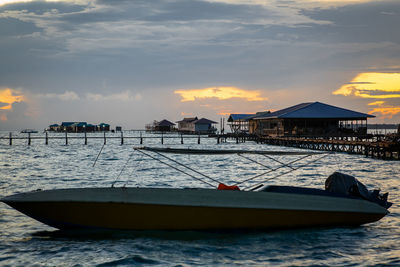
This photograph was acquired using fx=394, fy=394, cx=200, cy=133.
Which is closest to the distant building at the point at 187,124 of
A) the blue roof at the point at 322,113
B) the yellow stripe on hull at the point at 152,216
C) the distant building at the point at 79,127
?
the distant building at the point at 79,127

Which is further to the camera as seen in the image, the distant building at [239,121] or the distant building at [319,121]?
the distant building at [239,121]

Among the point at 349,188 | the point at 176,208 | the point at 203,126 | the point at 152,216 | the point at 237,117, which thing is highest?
the point at 237,117

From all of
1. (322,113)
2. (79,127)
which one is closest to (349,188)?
(322,113)

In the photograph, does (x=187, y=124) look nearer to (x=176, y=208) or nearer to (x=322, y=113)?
(x=322, y=113)

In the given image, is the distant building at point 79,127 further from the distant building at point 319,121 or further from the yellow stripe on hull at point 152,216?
the yellow stripe on hull at point 152,216

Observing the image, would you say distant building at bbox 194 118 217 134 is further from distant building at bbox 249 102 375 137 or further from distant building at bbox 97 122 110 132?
distant building at bbox 97 122 110 132

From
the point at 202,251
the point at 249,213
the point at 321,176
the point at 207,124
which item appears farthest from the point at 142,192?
the point at 207,124

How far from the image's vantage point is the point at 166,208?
9.83 m

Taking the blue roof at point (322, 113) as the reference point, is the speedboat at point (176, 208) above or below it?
below

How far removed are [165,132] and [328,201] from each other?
12259 cm

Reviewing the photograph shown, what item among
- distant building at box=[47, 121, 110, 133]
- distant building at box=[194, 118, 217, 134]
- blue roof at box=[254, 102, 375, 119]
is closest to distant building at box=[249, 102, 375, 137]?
blue roof at box=[254, 102, 375, 119]

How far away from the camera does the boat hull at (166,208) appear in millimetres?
9734

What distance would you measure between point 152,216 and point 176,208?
662 millimetres

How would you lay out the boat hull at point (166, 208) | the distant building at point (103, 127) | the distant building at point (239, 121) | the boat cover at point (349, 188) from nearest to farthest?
the boat hull at point (166, 208), the boat cover at point (349, 188), the distant building at point (239, 121), the distant building at point (103, 127)
